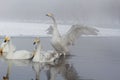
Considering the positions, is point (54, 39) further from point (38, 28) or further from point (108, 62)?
point (38, 28)

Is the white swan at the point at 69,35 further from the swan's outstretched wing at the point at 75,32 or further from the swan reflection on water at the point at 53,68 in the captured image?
the swan reflection on water at the point at 53,68

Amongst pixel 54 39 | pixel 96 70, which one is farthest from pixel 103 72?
pixel 54 39

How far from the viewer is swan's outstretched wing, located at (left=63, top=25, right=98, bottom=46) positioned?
8680mm

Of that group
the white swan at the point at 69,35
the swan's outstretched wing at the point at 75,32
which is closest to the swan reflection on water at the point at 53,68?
the white swan at the point at 69,35

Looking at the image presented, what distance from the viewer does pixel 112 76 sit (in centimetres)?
582

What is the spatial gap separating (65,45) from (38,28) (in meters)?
6.93

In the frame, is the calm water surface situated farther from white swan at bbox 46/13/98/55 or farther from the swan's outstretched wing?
the swan's outstretched wing

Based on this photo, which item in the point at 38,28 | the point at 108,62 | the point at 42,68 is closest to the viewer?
the point at 42,68

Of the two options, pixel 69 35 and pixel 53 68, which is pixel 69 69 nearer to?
pixel 53 68

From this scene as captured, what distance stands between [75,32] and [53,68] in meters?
2.14

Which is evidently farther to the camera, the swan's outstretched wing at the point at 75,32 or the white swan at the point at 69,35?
the swan's outstretched wing at the point at 75,32

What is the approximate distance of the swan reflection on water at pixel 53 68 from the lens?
593cm

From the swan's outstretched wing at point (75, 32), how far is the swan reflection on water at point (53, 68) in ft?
2.69

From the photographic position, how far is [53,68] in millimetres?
6758
